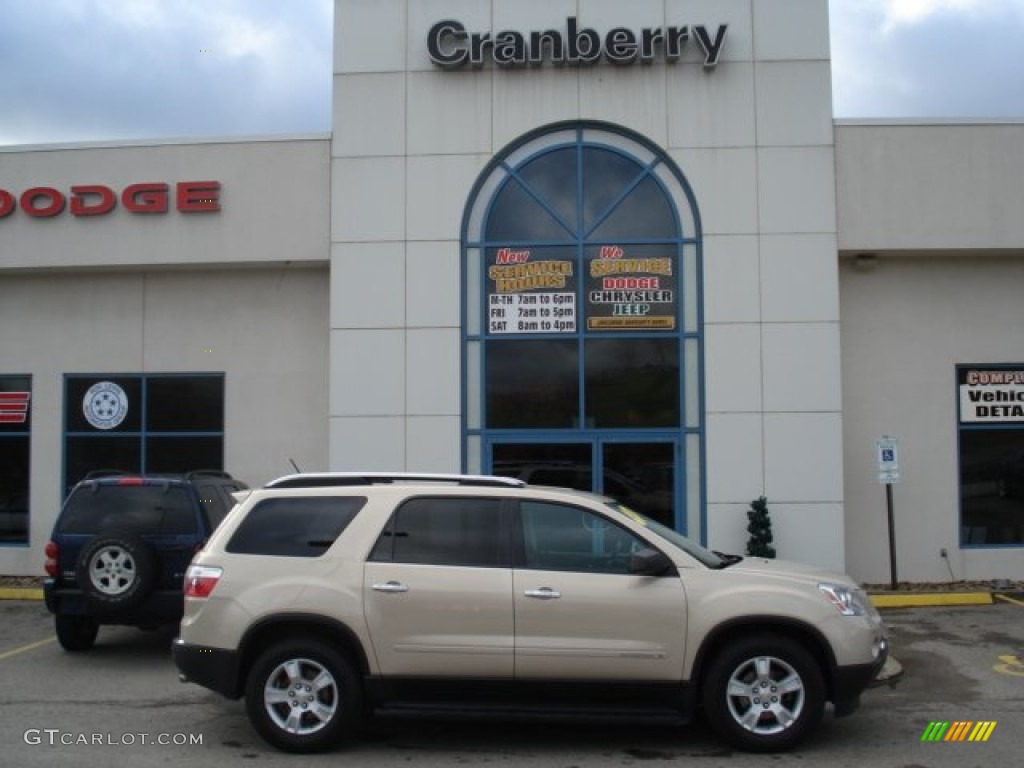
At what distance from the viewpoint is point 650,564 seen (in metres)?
7.08

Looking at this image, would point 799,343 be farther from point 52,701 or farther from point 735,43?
point 52,701

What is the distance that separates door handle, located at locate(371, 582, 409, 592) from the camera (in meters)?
7.14

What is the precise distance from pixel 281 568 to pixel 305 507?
0.47 metres

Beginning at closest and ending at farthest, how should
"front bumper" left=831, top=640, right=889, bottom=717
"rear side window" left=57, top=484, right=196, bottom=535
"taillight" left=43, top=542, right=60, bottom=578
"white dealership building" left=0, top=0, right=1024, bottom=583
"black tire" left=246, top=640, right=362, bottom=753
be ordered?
"front bumper" left=831, top=640, right=889, bottom=717, "black tire" left=246, top=640, right=362, bottom=753, "taillight" left=43, top=542, right=60, bottom=578, "rear side window" left=57, top=484, right=196, bottom=535, "white dealership building" left=0, top=0, right=1024, bottom=583

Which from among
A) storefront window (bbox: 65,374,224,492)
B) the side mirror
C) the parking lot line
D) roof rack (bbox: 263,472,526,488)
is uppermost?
storefront window (bbox: 65,374,224,492)

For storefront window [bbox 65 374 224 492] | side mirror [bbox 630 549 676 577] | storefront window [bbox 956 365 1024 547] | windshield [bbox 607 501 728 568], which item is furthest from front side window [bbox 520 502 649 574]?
storefront window [bbox 65 374 224 492]

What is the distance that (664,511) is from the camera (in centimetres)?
1473

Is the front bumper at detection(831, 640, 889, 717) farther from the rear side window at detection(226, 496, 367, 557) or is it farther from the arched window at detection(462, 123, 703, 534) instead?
the arched window at detection(462, 123, 703, 534)

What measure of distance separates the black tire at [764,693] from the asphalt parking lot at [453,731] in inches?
6.3

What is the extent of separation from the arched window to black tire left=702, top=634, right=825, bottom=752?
7550mm

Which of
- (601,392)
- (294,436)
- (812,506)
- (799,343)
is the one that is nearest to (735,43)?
(799,343)

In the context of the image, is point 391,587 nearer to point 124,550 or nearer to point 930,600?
point 124,550

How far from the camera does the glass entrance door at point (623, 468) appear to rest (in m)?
14.7

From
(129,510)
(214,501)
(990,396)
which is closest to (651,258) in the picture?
(990,396)
